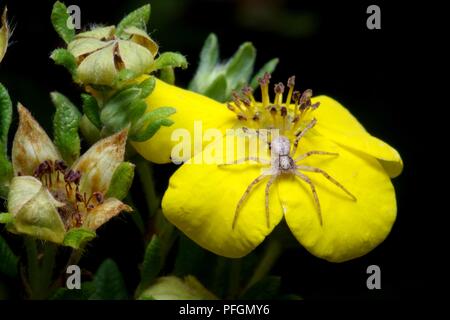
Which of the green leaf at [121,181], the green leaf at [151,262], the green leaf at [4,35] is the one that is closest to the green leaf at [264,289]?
the green leaf at [151,262]

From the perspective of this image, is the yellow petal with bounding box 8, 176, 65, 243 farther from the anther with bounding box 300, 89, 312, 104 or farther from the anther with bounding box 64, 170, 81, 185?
the anther with bounding box 300, 89, 312, 104

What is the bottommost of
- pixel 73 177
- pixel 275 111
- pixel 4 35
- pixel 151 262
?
pixel 151 262

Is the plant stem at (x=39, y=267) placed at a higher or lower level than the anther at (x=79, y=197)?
lower

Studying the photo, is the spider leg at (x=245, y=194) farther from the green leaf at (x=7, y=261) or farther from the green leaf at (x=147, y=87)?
the green leaf at (x=7, y=261)

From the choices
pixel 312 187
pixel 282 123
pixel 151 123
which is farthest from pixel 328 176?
pixel 151 123

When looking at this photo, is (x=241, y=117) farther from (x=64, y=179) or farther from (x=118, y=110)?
(x=64, y=179)

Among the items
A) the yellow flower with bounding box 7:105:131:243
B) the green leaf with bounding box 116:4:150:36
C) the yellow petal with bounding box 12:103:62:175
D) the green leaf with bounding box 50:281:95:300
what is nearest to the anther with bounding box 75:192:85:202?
the yellow flower with bounding box 7:105:131:243

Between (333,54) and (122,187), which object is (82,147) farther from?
(333,54)
